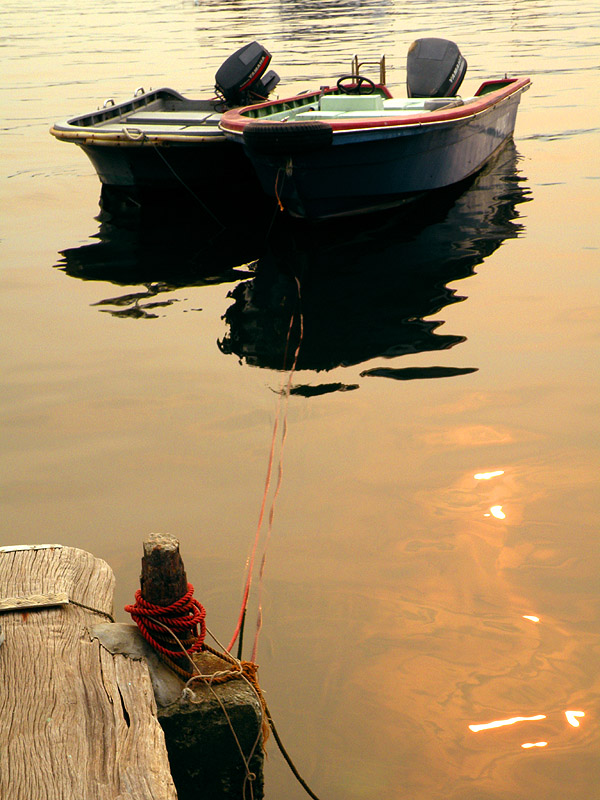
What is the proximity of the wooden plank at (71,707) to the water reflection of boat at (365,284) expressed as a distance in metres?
3.46

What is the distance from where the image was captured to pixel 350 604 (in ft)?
11.3

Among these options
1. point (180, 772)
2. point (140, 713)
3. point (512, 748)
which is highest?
point (140, 713)

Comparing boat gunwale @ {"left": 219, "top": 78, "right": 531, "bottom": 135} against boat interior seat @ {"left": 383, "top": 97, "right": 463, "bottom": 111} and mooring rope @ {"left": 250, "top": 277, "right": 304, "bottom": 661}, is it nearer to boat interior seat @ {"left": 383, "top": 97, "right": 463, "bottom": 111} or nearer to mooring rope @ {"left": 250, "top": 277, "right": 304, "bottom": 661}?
boat interior seat @ {"left": 383, "top": 97, "right": 463, "bottom": 111}

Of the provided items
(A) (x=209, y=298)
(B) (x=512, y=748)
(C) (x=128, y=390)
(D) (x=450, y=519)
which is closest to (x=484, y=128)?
(A) (x=209, y=298)

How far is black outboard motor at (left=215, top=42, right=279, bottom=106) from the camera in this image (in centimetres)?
1119

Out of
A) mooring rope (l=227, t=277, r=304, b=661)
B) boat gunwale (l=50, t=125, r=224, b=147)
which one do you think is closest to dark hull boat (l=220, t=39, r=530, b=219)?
boat gunwale (l=50, t=125, r=224, b=147)

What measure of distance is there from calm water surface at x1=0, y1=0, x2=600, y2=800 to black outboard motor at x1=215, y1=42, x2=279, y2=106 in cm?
255

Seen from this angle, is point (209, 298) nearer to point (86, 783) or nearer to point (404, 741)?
point (404, 741)

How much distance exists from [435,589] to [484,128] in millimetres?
8109

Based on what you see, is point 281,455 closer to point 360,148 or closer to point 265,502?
point 265,502

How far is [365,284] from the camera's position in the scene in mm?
7336

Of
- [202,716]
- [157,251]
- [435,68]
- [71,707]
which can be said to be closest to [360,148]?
[157,251]

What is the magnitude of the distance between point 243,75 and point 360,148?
4099 mm

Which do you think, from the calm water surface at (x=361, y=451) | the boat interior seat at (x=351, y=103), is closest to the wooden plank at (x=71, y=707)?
the calm water surface at (x=361, y=451)
